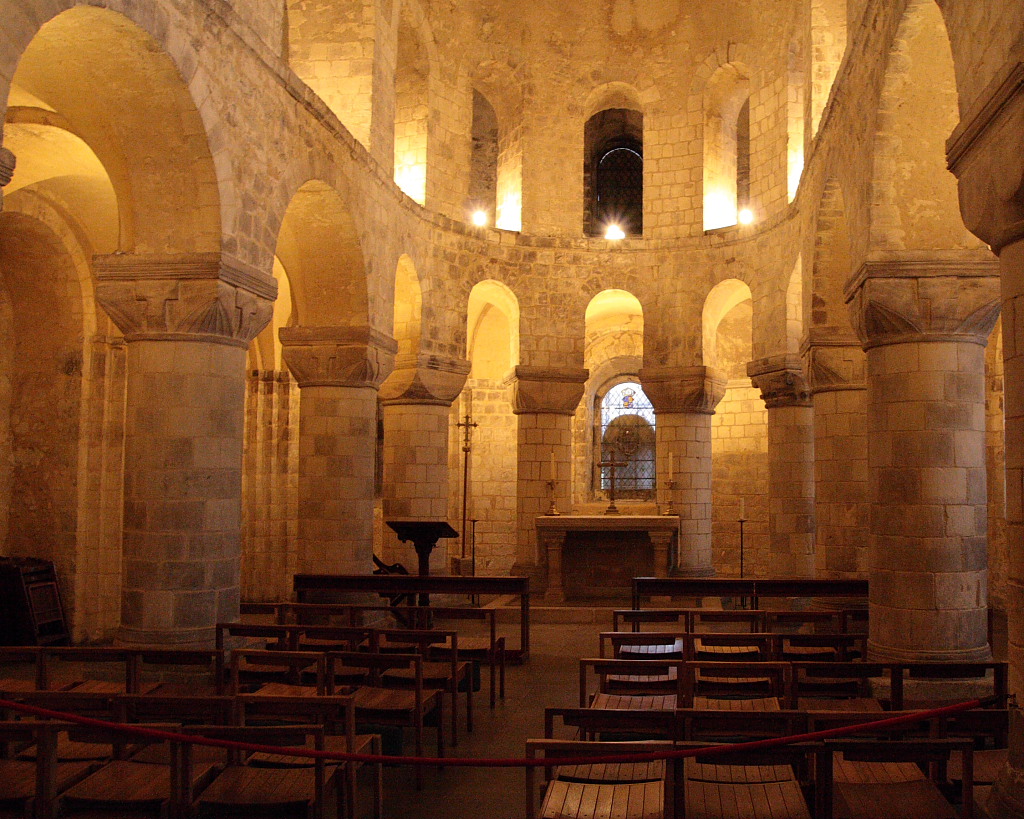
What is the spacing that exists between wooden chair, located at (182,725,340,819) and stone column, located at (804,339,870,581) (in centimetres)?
842

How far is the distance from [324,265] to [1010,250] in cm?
826

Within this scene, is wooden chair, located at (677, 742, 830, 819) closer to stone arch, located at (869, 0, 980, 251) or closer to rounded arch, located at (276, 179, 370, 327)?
stone arch, located at (869, 0, 980, 251)

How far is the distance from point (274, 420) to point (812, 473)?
7987mm

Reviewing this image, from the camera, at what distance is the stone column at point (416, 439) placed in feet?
46.4

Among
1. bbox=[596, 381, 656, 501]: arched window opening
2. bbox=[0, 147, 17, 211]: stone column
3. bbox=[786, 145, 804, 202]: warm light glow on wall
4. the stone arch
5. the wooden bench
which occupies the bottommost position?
the wooden bench

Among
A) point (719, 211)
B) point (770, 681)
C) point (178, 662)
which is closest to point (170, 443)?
point (178, 662)

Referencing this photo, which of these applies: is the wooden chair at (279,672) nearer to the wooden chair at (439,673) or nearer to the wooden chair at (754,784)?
the wooden chair at (439,673)

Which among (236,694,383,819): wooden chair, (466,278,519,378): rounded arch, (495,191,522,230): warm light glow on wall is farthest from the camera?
(466,278,519,378): rounded arch

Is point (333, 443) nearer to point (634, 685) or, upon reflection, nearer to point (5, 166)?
point (634, 685)

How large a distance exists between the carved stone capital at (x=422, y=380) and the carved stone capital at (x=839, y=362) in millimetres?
5470

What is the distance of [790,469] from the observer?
548 inches

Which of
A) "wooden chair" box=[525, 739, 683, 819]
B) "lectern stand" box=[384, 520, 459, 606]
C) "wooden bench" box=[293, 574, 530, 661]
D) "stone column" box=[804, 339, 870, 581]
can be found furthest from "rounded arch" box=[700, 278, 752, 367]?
"wooden chair" box=[525, 739, 683, 819]

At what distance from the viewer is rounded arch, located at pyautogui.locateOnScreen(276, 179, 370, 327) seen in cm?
1108

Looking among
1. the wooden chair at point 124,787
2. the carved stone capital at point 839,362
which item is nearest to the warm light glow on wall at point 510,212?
the carved stone capital at point 839,362
